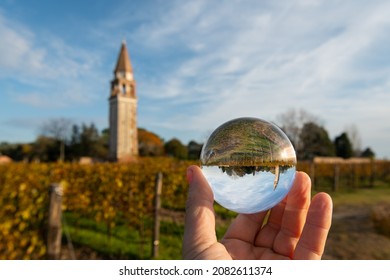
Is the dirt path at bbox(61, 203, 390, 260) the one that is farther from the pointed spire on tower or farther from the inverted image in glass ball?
the pointed spire on tower

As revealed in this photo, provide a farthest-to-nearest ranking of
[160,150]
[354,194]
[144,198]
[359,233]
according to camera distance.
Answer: [160,150], [354,194], [359,233], [144,198]

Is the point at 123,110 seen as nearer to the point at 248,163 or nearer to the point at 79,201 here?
the point at 79,201

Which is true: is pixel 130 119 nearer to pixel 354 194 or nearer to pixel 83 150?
pixel 83 150

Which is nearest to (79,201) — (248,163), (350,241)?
(248,163)

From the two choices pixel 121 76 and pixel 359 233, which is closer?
pixel 359 233

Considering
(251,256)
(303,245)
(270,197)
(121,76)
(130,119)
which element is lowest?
(251,256)

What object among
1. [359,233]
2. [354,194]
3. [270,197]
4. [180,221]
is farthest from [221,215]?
[354,194]

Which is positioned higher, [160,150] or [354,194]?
[160,150]
